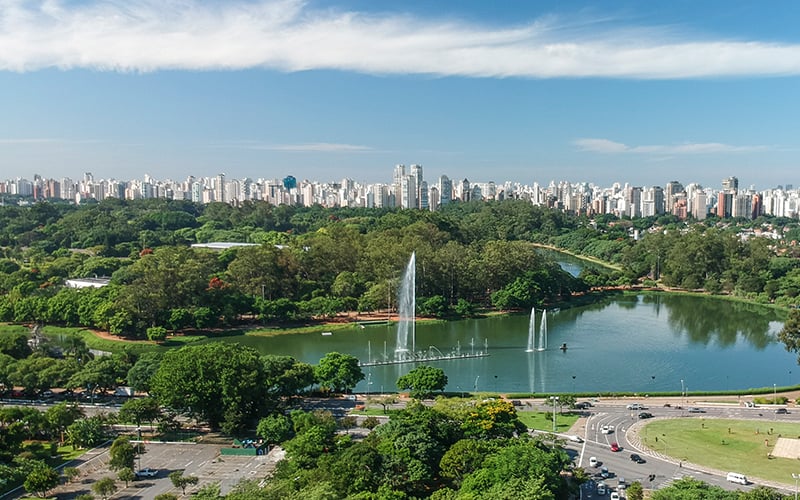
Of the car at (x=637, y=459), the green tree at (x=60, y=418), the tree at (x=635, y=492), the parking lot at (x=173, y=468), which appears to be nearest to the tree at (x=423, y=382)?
the parking lot at (x=173, y=468)

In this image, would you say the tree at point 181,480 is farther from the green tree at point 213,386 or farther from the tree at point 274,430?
the green tree at point 213,386

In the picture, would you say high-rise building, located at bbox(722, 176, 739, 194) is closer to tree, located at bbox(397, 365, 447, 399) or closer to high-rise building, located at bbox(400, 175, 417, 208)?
high-rise building, located at bbox(400, 175, 417, 208)

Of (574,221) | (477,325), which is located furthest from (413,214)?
(574,221)

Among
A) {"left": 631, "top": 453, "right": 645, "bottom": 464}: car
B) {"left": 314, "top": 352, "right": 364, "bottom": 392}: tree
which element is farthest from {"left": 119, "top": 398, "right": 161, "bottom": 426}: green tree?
{"left": 631, "top": 453, "right": 645, "bottom": 464}: car

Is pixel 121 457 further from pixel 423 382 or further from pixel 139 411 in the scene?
pixel 423 382

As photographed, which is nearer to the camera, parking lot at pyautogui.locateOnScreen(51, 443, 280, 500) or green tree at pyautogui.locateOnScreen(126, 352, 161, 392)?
parking lot at pyautogui.locateOnScreen(51, 443, 280, 500)
